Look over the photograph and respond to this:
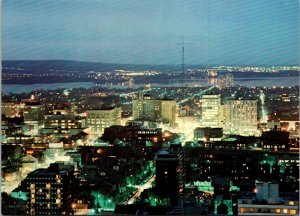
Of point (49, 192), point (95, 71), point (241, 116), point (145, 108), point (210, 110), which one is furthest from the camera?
point (241, 116)

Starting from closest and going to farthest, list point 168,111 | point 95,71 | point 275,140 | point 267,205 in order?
1. point 267,205
2. point 95,71
3. point 168,111
4. point 275,140

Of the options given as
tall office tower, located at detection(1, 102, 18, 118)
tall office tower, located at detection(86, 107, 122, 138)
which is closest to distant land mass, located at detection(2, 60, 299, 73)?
tall office tower, located at detection(1, 102, 18, 118)

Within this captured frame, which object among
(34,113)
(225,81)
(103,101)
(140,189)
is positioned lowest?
(140,189)

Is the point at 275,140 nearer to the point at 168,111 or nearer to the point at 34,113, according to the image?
the point at 168,111

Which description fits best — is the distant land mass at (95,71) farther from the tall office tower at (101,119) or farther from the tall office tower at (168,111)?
the tall office tower at (101,119)

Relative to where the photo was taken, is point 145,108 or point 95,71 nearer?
point 95,71

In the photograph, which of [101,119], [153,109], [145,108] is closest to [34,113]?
[101,119]

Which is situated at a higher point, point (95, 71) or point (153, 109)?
point (95, 71)
